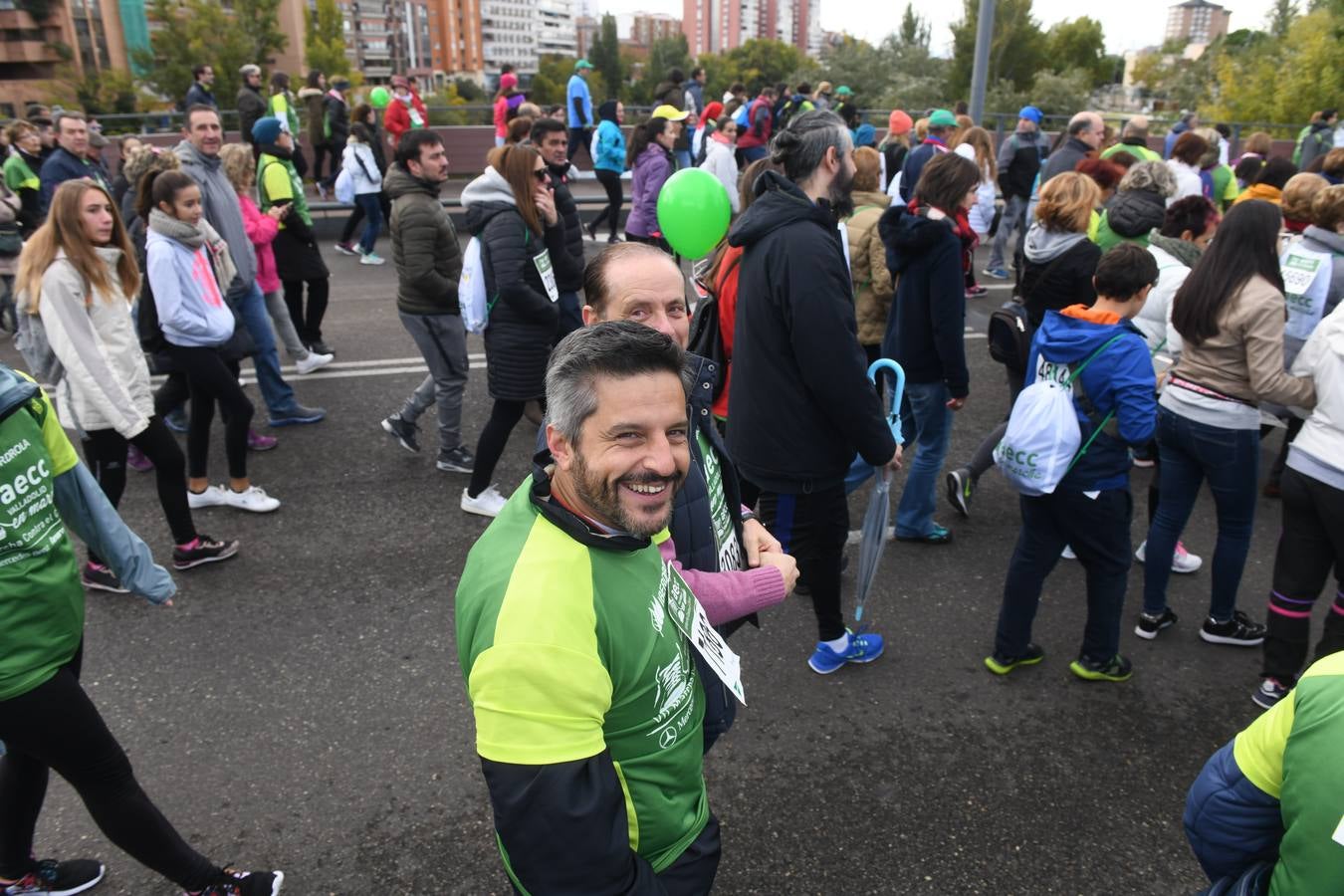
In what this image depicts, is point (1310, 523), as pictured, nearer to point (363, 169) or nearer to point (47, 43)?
point (363, 169)

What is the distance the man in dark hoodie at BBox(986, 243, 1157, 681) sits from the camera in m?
3.23

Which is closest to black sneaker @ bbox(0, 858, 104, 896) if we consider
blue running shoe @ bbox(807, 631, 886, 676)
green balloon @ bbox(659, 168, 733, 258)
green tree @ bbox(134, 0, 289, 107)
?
blue running shoe @ bbox(807, 631, 886, 676)

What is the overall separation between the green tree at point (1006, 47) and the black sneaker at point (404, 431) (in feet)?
150

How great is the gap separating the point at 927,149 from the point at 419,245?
19.0ft

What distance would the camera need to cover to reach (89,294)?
3.77 metres

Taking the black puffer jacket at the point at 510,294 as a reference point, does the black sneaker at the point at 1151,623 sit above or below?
below

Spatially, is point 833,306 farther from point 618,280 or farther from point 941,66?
point 941,66

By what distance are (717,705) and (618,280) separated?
1322 millimetres

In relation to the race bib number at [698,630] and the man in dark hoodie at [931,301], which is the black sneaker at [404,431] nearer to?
the man in dark hoodie at [931,301]

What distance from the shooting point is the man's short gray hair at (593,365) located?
161 centimetres

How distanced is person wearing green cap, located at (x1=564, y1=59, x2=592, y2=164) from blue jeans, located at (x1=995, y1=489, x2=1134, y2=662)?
11627mm

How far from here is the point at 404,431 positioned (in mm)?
5863

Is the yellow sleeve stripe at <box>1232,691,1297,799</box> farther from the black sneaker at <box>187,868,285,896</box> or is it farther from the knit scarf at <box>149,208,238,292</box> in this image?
the knit scarf at <box>149,208,238,292</box>

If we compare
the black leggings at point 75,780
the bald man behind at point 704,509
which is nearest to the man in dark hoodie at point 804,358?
the bald man behind at point 704,509
